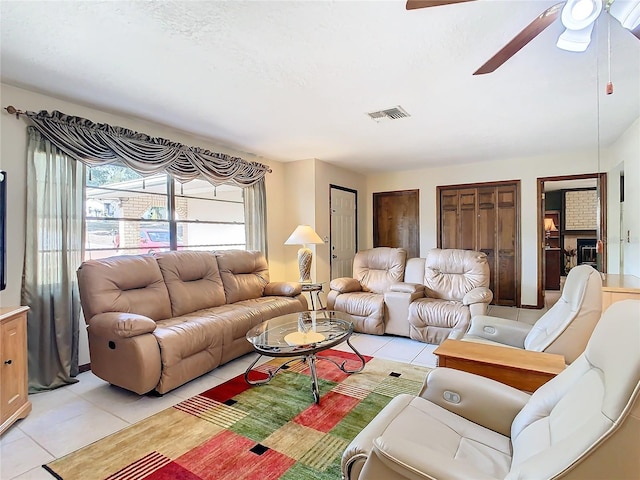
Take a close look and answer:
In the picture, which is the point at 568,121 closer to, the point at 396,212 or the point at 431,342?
the point at 431,342

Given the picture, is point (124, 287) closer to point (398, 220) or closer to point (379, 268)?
point (379, 268)

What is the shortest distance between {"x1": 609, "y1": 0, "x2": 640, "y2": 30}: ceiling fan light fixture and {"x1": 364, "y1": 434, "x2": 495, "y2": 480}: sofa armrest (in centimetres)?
201

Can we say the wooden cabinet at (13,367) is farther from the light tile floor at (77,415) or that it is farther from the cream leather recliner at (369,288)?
the cream leather recliner at (369,288)

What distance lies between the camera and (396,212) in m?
6.50

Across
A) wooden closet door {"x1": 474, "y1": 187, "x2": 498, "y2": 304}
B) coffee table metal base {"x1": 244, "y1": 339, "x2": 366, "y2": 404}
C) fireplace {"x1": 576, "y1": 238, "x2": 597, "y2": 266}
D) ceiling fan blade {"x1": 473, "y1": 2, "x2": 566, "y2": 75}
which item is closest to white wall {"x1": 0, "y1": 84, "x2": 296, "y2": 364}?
coffee table metal base {"x1": 244, "y1": 339, "x2": 366, "y2": 404}

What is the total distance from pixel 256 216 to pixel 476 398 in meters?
3.86

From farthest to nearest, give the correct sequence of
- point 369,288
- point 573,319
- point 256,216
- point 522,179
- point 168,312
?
point 522,179, point 256,216, point 369,288, point 168,312, point 573,319

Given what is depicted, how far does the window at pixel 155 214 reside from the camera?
3.28 m

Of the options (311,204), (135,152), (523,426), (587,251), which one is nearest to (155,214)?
(135,152)

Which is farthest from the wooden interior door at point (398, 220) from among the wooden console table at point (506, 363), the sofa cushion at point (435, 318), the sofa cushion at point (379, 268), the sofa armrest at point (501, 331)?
the wooden console table at point (506, 363)

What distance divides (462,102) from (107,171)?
343 centimetres

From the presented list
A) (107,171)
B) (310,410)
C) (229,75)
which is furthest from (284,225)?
(310,410)

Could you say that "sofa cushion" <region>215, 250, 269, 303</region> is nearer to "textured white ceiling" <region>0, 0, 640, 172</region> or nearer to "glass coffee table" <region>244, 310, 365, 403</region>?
"glass coffee table" <region>244, 310, 365, 403</region>

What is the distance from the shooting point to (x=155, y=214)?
3.78 metres
